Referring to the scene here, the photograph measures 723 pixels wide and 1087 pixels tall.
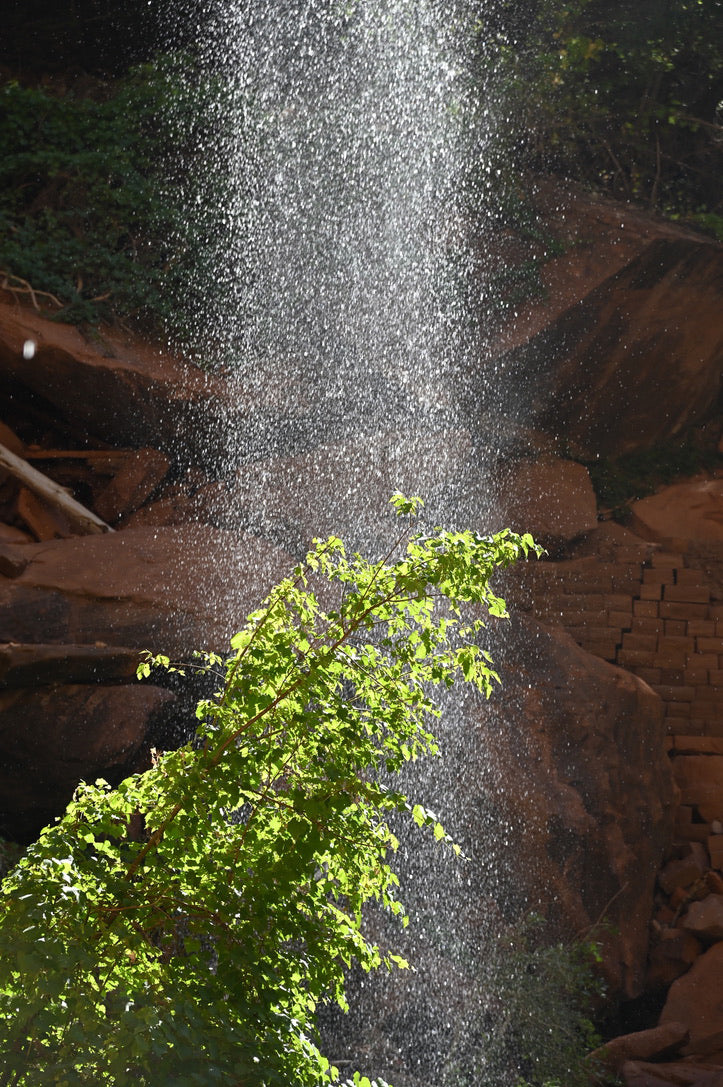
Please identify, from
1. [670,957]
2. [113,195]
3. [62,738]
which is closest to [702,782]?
[670,957]

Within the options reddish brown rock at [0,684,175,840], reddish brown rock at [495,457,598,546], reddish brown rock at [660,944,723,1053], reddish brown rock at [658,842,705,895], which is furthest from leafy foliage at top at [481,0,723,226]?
reddish brown rock at [0,684,175,840]

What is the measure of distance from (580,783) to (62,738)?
9.69ft

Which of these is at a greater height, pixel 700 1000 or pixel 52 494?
pixel 52 494

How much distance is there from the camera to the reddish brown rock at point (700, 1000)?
522 cm

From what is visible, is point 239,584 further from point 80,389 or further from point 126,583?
point 80,389

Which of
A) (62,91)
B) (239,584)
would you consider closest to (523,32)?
(62,91)

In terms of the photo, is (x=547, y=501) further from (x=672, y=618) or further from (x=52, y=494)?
(x=52, y=494)

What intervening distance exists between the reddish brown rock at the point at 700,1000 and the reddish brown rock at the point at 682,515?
2960 mm

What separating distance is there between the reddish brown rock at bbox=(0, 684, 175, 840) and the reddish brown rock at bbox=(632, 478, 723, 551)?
4363 millimetres

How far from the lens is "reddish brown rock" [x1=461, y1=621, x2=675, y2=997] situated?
218 inches

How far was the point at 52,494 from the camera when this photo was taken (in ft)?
21.9

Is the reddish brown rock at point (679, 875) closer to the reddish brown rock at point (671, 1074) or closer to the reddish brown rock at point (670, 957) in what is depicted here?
the reddish brown rock at point (670, 957)

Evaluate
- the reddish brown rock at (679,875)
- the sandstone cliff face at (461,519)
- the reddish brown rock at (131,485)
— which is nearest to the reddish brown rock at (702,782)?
the sandstone cliff face at (461,519)

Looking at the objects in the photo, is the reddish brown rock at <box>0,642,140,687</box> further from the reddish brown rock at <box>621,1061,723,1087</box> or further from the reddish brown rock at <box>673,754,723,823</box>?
the reddish brown rock at <box>673,754,723,823</box>
